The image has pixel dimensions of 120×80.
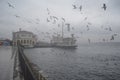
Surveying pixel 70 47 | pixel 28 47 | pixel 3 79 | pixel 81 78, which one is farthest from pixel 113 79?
pixel 70 47

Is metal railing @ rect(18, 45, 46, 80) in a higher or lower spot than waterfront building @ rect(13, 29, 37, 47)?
lower

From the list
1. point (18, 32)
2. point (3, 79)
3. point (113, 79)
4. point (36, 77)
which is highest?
point (18, 32)

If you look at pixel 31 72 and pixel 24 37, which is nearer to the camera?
pixel 31 72

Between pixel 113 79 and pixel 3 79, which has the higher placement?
pixel 3 79

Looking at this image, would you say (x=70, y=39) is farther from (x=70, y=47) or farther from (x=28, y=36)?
(x=28, y=36)

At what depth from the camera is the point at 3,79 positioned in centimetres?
1377

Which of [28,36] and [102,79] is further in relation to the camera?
[28,36]

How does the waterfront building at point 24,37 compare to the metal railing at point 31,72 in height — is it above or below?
above

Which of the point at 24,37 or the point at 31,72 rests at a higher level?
the point at 24,37

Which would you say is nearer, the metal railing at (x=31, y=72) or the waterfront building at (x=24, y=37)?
the metal railing at (x=31, y=72)

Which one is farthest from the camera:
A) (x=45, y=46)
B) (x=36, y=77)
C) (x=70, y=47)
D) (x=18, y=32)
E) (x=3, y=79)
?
(x=45, y=46)

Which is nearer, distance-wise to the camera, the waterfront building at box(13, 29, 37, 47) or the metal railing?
the metal railing

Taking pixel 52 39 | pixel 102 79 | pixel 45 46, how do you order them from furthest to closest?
pixel 52 39
pixel 45 46
pixel 102 79

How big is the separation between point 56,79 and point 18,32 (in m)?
110
